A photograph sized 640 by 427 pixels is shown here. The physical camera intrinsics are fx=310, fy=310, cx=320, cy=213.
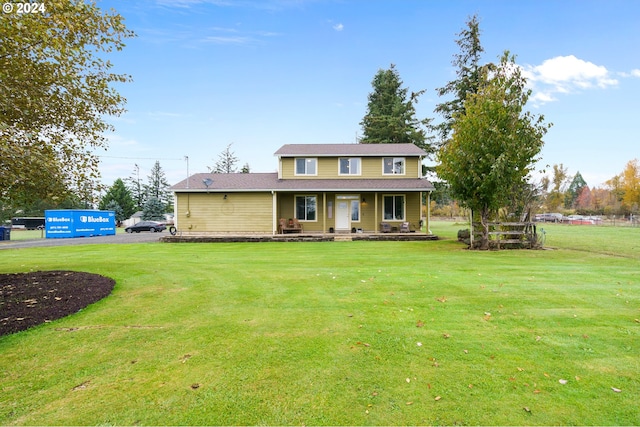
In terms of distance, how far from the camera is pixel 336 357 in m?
3.29

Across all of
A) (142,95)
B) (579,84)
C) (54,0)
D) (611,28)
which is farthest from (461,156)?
Result: (142,95)

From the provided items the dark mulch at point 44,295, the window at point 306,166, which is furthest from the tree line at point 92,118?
the window at point 306,166

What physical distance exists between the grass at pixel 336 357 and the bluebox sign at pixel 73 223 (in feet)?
Answer: 86.0

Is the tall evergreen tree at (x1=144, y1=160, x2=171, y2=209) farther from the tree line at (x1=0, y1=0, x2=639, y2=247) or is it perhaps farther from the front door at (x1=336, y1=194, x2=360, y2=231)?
the tree line at (x1=0, y1=0, x2=639, y2=247)

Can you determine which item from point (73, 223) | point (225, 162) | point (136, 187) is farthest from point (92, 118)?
point (136, 187)

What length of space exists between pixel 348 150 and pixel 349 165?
118 centimetres

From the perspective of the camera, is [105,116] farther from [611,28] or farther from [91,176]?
[611,28]

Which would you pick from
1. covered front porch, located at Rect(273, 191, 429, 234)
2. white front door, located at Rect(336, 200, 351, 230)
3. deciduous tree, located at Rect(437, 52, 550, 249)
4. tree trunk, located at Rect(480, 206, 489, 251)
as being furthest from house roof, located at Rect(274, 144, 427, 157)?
tree trunk, located at Rect(480, 206, 489, 251)

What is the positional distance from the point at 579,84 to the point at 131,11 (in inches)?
998

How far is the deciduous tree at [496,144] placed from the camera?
483 inches

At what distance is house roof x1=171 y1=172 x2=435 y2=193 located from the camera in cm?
1812

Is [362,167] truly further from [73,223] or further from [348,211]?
[73,223]

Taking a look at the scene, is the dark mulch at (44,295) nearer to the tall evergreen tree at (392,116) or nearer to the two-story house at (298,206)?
the two-story house at (298,206)

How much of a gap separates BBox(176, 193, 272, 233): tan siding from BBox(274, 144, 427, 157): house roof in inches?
138
